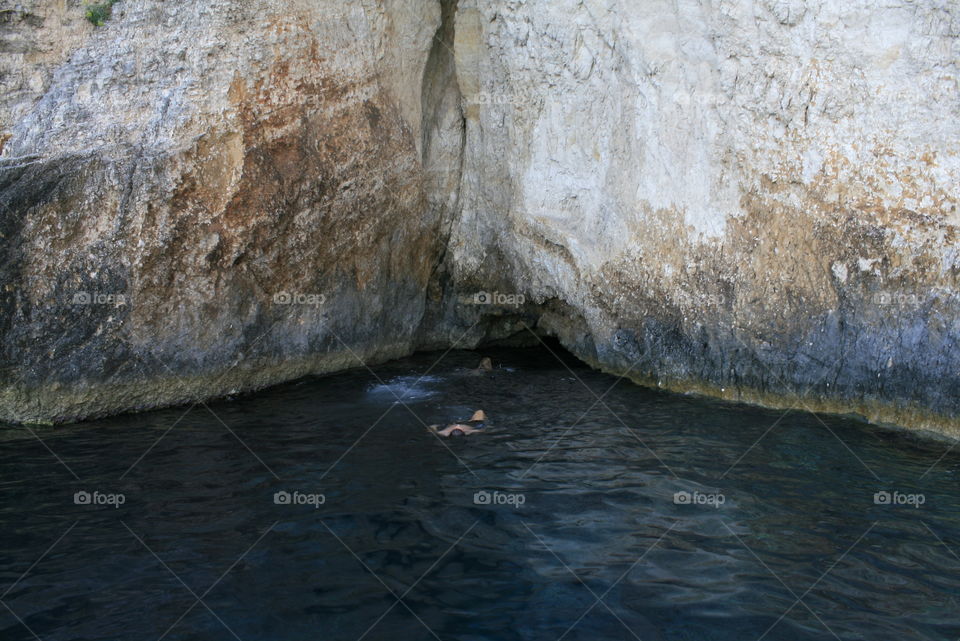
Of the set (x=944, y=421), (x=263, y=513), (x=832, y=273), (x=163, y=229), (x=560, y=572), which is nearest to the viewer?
(x=560, y=572)

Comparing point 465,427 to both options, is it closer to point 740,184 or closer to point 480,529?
point 480,529

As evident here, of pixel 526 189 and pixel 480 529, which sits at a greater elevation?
pixel 526 189

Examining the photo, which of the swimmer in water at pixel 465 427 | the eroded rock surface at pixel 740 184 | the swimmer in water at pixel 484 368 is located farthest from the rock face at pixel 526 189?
the swimmer in water at pixel 465 427

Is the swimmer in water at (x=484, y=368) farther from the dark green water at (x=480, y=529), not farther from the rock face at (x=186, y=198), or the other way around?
the dark green water at (x=480, y=529)

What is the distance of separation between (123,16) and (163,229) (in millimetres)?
2672

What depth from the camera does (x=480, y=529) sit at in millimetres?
5840

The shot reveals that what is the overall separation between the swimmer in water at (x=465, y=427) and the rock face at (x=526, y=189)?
2.79 m

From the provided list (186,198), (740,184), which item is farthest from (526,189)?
(186,198)

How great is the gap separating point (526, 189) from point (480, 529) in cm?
669

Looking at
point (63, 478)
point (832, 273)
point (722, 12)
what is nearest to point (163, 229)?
point (63, 478)

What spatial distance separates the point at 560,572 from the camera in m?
5.15

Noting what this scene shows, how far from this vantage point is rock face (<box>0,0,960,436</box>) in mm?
8016

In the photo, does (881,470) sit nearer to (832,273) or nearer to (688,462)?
(688,462)

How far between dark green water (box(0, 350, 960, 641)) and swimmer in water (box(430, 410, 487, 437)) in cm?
19
